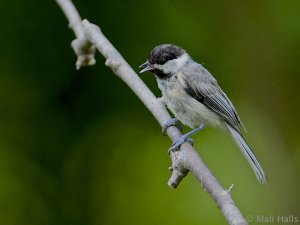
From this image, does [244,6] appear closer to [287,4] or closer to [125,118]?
[287,4]

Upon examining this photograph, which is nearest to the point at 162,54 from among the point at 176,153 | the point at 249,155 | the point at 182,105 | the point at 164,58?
the point at 164,58

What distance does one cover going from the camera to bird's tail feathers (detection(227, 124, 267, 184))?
2318mm

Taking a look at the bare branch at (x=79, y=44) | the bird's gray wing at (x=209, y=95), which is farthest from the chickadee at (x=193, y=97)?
the bare branch at (x=79, y=44)

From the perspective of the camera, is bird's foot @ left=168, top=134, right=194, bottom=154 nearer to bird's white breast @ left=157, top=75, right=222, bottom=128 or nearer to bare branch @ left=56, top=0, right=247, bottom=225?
bare branch @ left=56, top=0, right=247, bottom=225

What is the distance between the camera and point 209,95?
8.75 ft

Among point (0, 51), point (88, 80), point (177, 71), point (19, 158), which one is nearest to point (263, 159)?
point (177, 71)

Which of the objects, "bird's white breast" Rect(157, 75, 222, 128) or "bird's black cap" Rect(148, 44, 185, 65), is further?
"bird's white breast" Rect(157, 75, 222, 128)

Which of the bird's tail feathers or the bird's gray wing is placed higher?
the bird's gray wing

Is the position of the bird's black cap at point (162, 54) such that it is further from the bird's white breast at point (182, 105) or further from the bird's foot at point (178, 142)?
the bird's foot at point (178, 142)

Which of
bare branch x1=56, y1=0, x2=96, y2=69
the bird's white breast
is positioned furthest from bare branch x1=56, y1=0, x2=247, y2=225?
the bird's white breast

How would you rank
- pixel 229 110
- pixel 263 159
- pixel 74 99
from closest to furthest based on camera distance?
1. pixel 229 110
2. pixel 263 159
3. pixel 74 99

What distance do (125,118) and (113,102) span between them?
0.33 feet

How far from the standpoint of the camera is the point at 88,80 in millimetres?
3283

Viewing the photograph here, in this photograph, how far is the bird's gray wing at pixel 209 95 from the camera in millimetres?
2625
